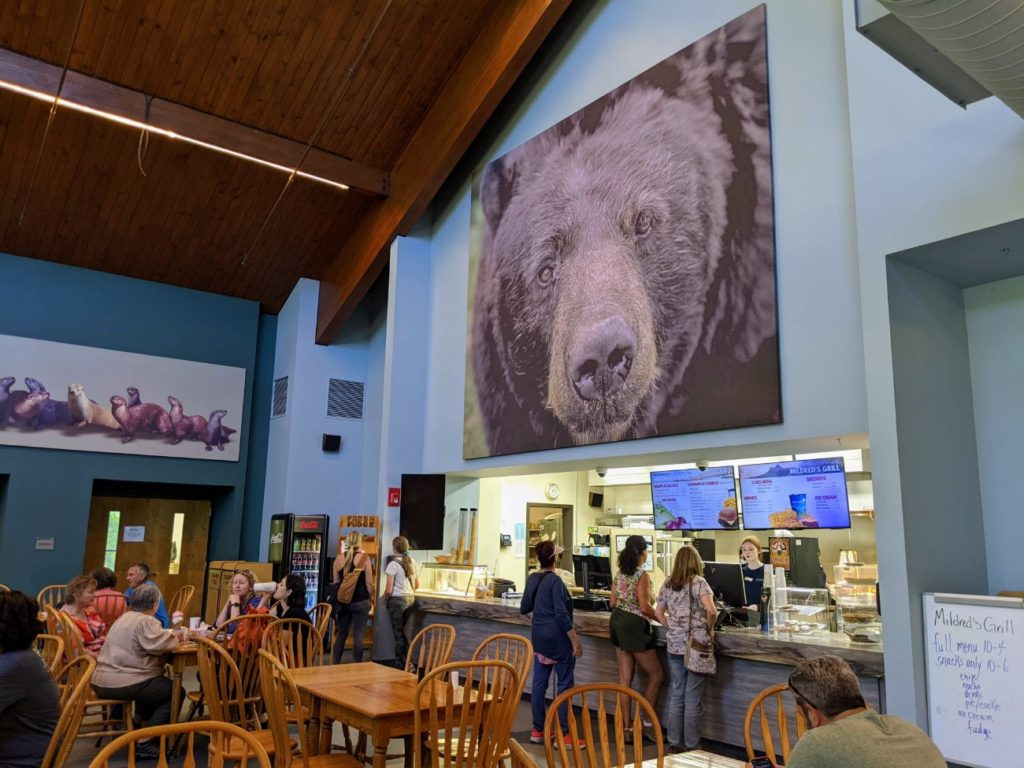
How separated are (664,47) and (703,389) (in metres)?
3.06

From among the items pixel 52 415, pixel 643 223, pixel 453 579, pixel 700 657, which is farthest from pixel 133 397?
pixel 700 657

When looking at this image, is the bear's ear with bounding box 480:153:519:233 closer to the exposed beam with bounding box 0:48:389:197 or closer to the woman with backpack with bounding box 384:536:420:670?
the exposed beam with bounding box 0:48:389:197

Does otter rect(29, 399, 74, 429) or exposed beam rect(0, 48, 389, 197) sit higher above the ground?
exposed beam rect(0, 48, 389, 197)

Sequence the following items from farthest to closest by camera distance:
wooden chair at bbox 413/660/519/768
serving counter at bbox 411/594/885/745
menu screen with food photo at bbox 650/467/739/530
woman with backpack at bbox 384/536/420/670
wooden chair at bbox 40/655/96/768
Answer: woman with backpack at bbox 384/536/420/670 < menu screen with food photo at bbox 650/467/739/530 < serving counter at bbox 411/594/885/745 < wooden chair at bbox 413/660/519/768 < wooden chair at bbox 40/655/96/768

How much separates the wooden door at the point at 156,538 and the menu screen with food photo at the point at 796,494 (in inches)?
325

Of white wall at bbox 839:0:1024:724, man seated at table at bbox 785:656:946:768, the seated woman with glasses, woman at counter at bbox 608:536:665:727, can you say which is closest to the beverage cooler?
the seated woman with glasses

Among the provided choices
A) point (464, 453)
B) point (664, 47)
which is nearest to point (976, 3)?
point (664, 47)

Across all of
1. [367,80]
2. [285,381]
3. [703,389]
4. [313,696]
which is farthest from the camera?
[285,381]

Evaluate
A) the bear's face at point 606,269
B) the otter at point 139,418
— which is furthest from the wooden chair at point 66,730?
the otter at point 139,418

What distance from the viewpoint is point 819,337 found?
5117 millimetres

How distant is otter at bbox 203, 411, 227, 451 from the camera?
10.7 meters

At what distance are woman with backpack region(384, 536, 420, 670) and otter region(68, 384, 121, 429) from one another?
14.8 feet

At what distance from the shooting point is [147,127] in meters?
7.86

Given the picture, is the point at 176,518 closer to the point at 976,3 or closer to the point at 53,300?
the point at 53,300
